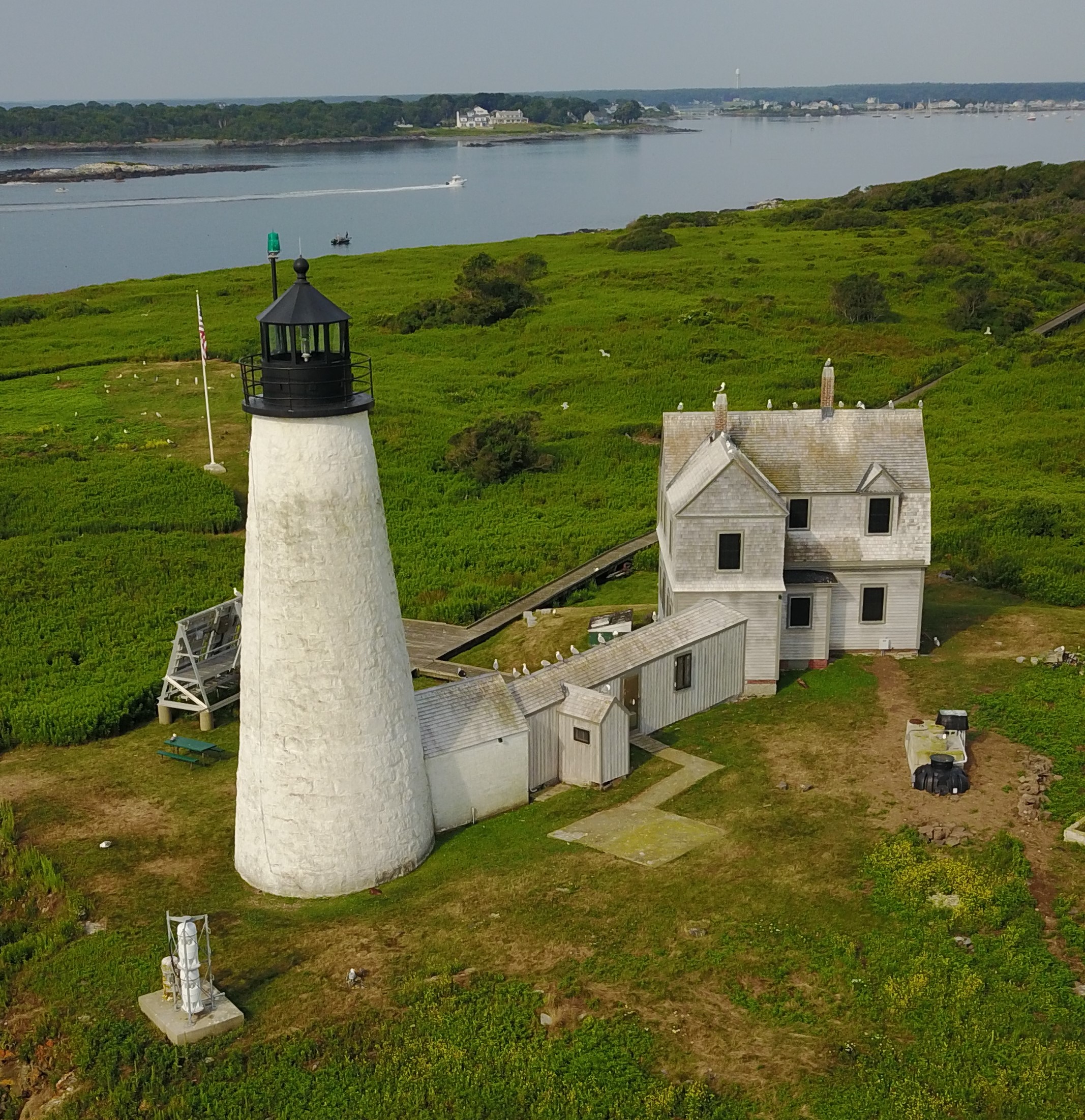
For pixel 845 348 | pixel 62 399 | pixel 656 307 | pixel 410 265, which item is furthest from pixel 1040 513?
pixel 410 265

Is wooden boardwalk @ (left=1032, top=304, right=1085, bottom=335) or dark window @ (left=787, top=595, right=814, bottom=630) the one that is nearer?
dark window @ (left=787, top=595, right=814, bottom=630)

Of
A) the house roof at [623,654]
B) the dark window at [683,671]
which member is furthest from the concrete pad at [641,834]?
the dark window at [683,671]

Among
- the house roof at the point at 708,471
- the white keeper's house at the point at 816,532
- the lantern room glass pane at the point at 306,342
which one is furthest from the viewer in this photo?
the white keeper's house at the point at 816,532

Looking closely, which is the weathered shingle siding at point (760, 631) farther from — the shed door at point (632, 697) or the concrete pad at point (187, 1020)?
the concrete pad at point (187, 1020)

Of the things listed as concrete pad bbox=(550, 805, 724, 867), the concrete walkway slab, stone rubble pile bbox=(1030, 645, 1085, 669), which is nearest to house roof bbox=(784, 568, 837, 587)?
stone rubble pile bbox=(1030, 645, 1085, 669)

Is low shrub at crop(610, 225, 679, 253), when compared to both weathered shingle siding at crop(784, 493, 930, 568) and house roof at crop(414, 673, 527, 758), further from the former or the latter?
house roof at crop(414, 673, 527, 758)

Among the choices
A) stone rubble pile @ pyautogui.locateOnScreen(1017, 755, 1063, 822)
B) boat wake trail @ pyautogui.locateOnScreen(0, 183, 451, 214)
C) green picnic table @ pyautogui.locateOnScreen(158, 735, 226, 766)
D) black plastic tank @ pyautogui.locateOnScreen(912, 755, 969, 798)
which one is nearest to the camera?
stone rubble pile @ pyautogui.locateOnScreen(1017, 755, 1063, 822)

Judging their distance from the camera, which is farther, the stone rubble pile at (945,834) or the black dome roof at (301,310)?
the stone rubble pile at (945,834)

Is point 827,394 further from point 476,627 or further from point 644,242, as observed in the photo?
point 644,242

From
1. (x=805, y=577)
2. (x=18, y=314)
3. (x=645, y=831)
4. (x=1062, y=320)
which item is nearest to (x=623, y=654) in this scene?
(x=645, y=831)
